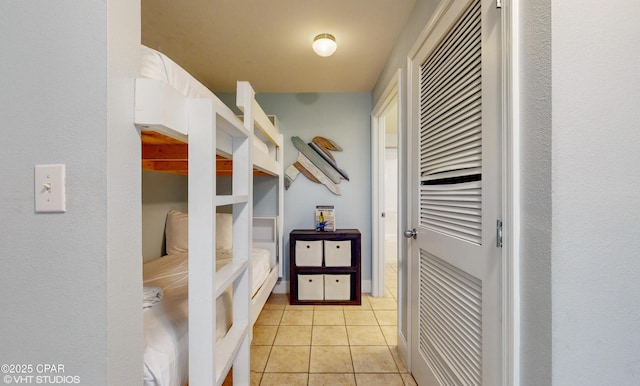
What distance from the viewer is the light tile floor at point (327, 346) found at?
5.65 feet

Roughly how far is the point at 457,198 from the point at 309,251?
72.2 inches

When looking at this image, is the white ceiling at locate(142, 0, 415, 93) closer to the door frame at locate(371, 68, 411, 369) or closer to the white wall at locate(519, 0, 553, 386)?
the door frame at locate(371, 68, 411, 369)

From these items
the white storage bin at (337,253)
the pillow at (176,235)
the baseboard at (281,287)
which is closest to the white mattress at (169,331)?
the pillow at (176,235)

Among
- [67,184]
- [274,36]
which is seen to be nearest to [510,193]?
[67,184]

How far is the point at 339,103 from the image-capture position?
3176 mm

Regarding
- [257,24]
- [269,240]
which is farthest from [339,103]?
[269,240]

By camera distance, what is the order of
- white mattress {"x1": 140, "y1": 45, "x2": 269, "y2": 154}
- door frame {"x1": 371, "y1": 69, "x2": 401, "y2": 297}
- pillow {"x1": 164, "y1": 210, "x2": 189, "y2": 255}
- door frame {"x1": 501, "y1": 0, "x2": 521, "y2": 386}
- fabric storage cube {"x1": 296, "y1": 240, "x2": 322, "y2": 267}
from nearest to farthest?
door frame {"x1": 501, "y1": 0, "x2": 521, "y2": 386}, white mattress {"x1": 140, "y1": 45, "x2": 269, "y2": 154}, pillow {"x1": 164, "y1": 210, "x2": 189, "y2": 255}, fabric storage cube {"x1": 296, "y1": 240, "x2": 322, "y2": 267}, door frame {"x1": 371, "y1": 69, "x2": 401, "y2": 297}

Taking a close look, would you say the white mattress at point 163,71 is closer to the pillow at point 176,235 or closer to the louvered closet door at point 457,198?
the louvered closet door at point 457,198

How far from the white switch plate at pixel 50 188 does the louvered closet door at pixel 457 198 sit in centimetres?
123

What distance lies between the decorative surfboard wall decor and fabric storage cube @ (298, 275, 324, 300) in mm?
962

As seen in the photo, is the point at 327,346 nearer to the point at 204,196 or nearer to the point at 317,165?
the point at 204,196

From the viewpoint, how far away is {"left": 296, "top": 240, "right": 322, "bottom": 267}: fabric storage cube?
280 cm

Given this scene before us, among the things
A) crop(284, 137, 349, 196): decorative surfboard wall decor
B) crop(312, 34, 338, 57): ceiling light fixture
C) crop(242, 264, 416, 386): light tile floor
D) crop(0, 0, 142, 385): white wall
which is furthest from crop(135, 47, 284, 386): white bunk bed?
crop(284, 137, 349, 196): decorative surfboard wall decor

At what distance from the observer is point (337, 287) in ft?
9.25
